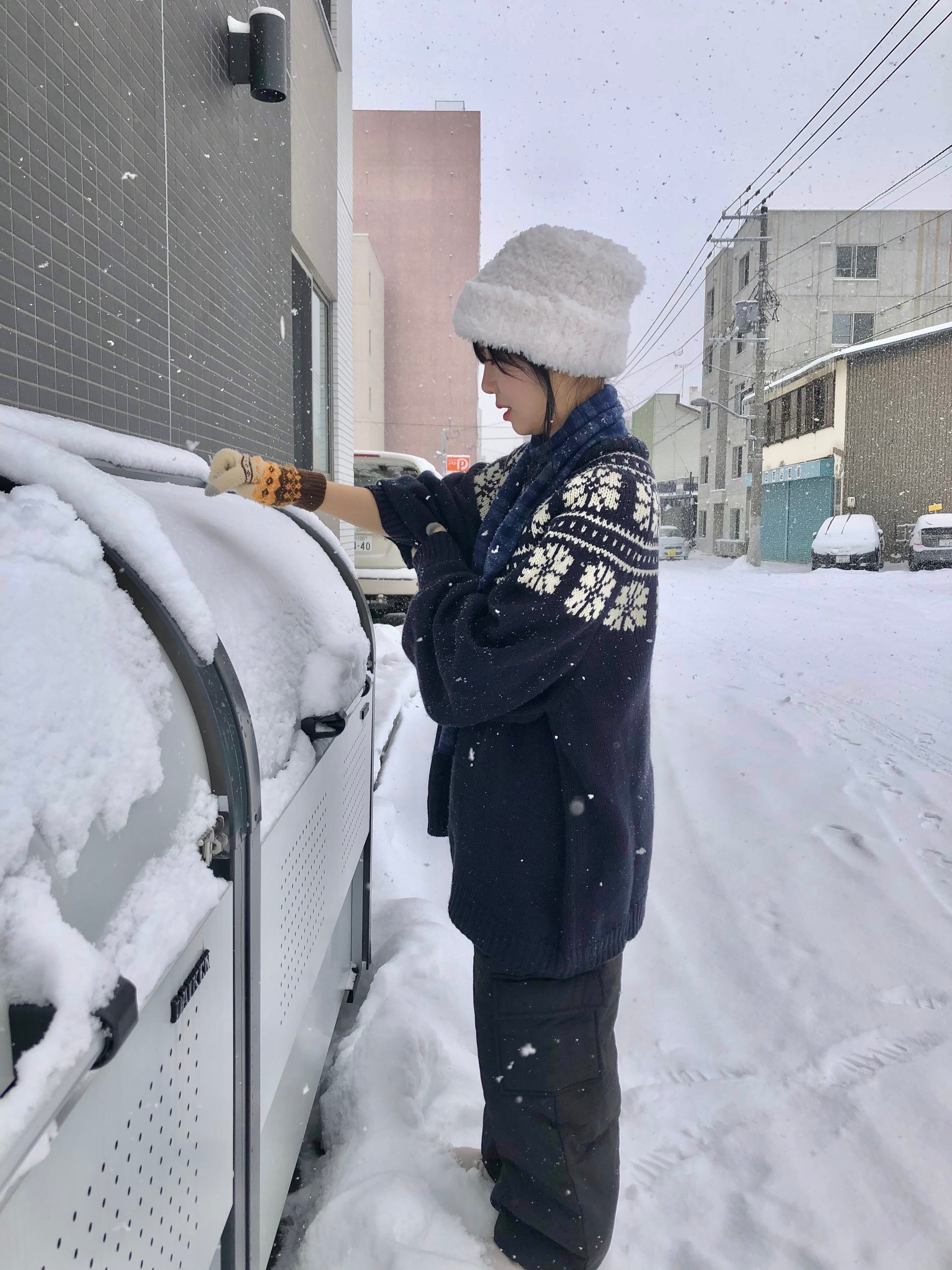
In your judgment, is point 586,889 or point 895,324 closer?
point 586,889

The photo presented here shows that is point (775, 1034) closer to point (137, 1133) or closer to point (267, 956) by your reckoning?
point (267, 956)

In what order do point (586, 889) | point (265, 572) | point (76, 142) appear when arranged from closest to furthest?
point (586, 889) < point (265, 572) < point (76, 142)

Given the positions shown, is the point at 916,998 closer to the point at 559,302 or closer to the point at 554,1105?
the point at 554,1105

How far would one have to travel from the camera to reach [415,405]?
20516mm

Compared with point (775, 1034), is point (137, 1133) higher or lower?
higher

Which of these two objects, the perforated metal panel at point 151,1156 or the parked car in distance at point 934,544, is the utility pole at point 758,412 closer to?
the parked car in distance at point 934,544

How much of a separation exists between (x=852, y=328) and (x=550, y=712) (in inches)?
1425

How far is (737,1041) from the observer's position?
2.22m

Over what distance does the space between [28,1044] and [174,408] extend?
270 centimetres

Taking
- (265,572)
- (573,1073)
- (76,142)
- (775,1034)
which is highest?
(76,142)

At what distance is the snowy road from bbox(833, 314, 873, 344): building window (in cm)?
3235

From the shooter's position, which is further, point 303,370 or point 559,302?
point 303,370

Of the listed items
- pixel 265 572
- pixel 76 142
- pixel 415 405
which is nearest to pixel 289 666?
pixel 265 572

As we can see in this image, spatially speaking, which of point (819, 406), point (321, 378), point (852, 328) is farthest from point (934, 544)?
point (852, 328)
